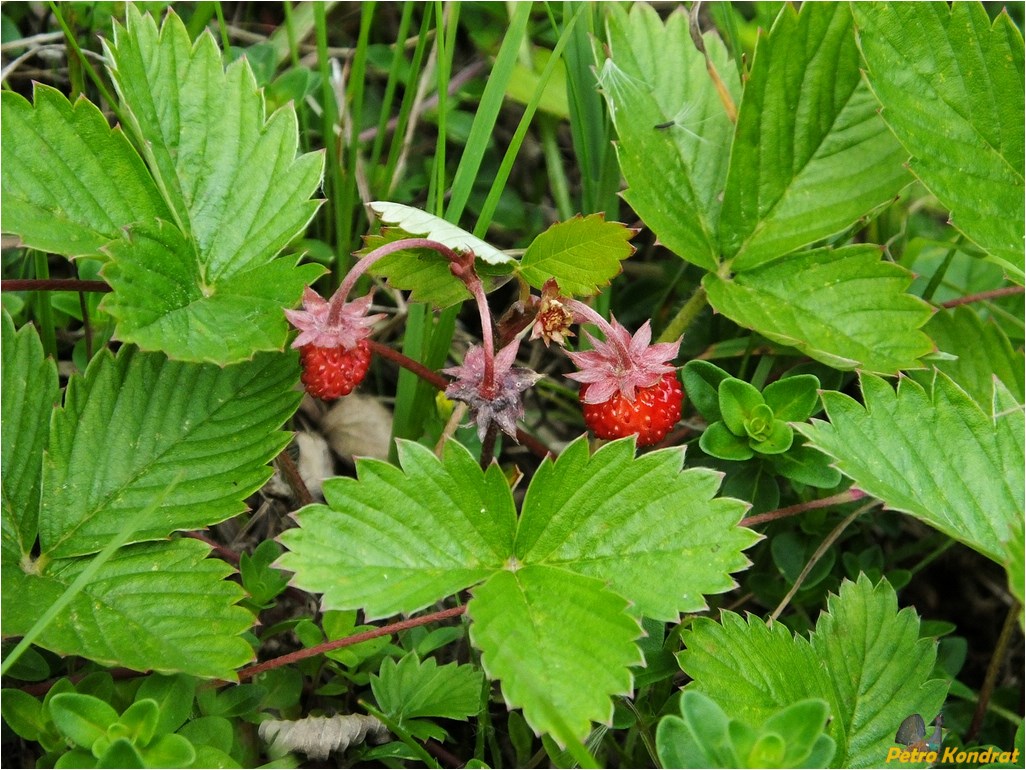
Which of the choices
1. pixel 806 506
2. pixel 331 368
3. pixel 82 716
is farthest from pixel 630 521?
pixel 82 716

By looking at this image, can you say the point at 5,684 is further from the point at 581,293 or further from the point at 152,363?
the point at 581,293

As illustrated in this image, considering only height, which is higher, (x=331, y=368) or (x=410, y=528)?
(x=331, y=368)

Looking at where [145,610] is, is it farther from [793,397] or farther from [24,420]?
[793,397]

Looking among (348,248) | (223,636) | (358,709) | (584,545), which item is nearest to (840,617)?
(584,545)

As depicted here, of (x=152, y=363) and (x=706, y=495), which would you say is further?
Answer: (x=152, y=363)

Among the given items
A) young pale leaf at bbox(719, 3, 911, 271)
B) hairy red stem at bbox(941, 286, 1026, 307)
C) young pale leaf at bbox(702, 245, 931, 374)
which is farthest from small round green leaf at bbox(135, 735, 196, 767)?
hairy red stem at bbox(941, 286, 1026, 307)

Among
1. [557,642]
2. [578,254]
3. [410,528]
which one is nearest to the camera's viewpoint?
[557,642]

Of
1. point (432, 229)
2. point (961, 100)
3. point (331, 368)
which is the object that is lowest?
point (331, 368)

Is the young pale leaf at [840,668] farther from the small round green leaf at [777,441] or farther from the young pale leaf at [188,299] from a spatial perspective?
the young pale leaf at [188,299]
